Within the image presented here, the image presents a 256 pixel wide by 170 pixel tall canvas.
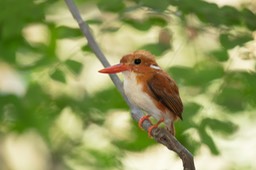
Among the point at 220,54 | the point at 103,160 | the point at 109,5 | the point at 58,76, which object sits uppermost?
the point at 109,5

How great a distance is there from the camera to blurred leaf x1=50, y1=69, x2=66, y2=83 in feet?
7.77

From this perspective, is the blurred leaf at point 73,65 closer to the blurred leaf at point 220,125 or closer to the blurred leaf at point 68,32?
the blurred leaf at point 68,32

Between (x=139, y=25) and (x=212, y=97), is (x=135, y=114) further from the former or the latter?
(x=139, y=25)

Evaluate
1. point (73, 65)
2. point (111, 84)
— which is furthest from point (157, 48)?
point (111, 84)

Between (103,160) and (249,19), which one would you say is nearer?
(249,19)

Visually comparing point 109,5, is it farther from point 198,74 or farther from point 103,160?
point 103,160

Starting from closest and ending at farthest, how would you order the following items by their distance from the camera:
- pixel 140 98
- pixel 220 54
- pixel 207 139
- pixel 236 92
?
pixel 140 98 < pixel 207 139 < pixel 236 92 < pixel 220 54

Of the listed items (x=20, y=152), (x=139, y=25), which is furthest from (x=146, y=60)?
(x=20, y=152)

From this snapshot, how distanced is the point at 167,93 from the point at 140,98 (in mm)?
69

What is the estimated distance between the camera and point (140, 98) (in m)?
1.59

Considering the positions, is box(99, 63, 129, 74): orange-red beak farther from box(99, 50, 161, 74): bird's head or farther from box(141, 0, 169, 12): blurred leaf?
box(141, 0, 169, 12): blurred leaf

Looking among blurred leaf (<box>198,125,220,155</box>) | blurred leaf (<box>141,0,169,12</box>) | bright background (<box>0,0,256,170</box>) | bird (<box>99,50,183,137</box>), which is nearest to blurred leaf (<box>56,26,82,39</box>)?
bright background (<box>0,0,256,170</box>)

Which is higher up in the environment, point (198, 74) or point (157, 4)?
point (157, 4)

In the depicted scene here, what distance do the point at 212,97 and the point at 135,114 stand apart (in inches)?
31.0
